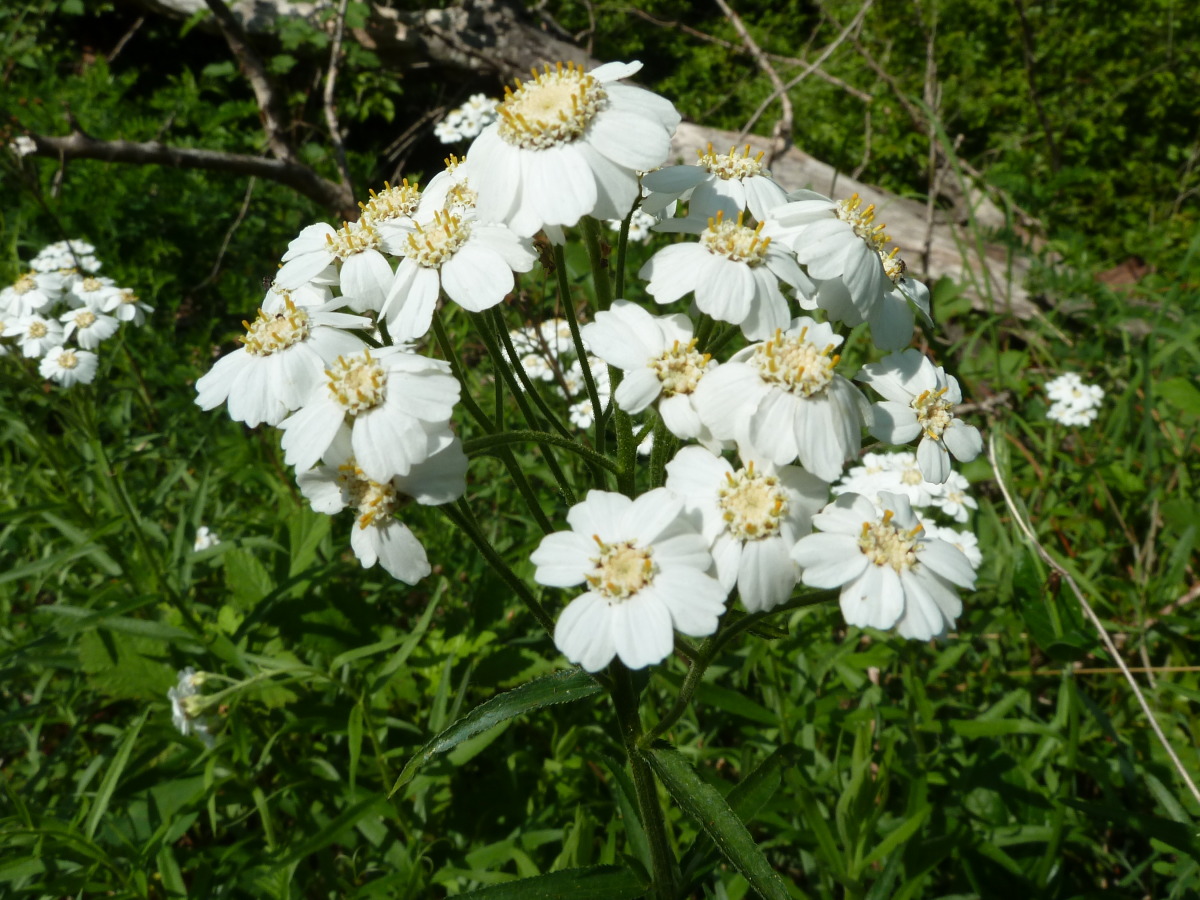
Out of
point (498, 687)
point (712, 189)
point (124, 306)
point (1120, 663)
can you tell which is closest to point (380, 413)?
point (712, 189)

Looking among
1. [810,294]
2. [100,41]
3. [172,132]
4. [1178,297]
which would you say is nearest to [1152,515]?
[1178,297]

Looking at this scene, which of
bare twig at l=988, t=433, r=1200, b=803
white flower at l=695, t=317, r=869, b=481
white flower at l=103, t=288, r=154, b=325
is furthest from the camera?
white flower at l=103, t=288, r=154, b=325

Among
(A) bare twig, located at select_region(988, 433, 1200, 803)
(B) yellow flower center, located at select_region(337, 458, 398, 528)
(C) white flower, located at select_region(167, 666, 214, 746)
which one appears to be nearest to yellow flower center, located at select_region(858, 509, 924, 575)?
(B) yellow flower center, located at select_region(337, 458, 398, 528)

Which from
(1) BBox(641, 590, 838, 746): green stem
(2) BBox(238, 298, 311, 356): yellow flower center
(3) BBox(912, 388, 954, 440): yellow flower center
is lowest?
(1) BBox(641, 590, 838, 746): green stem

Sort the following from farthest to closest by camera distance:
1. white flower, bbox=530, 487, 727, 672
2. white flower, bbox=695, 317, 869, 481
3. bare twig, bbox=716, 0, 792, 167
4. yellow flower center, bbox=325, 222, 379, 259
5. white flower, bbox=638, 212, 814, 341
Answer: bare twig, bbox=716, 0, 792, 167
yellow flower center, bbox=325, 222, 379, 259
white flower, bbox=638, 212, 814, 341
white flower, bbox=695, 317, 869, 481
white flower, bbox=530, 487, 727, 672

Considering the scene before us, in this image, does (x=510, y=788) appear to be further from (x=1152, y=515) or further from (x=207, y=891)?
(x=1152, y=515)

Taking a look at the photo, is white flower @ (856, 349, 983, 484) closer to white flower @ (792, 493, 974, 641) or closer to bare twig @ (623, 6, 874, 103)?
white flower @ (792, 493, 974, 641)
